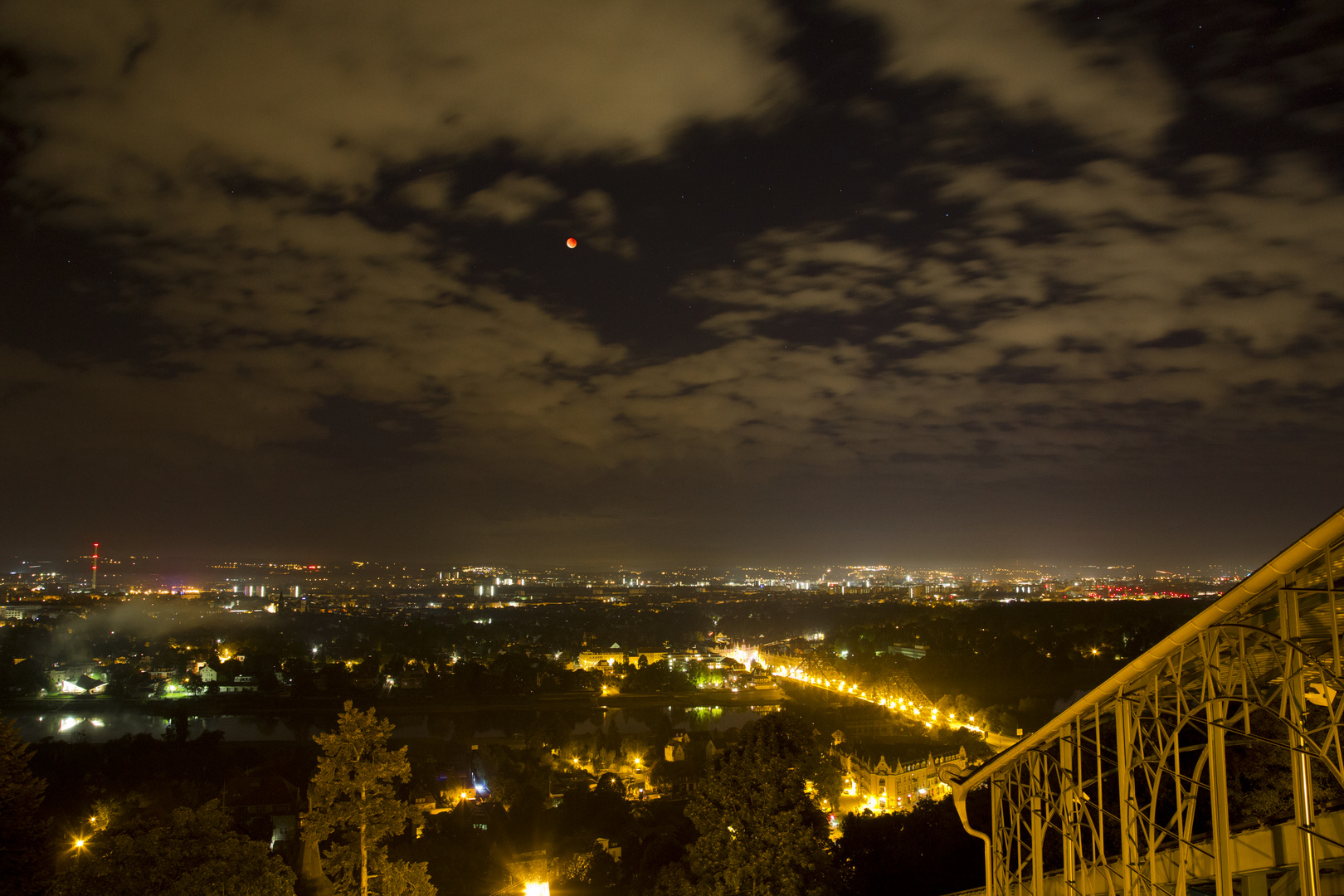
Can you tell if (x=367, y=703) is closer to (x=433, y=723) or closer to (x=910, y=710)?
(x=433, y=723)

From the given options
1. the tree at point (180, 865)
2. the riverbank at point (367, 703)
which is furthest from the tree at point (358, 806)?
the riverbank at point (367, 703)

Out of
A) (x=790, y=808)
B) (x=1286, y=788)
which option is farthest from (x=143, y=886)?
(x=1286, y=788)

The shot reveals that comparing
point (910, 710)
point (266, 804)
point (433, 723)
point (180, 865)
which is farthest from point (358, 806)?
point (910, 710)

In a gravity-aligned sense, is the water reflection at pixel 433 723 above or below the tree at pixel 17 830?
below

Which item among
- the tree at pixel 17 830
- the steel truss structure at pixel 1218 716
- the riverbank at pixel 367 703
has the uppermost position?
the steel truss structure at pixel 1218 716

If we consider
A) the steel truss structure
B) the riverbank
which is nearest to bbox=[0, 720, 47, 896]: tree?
the steel truss structure

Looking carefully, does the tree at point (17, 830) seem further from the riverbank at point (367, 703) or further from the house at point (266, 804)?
the riverbank at point (367, 703)
